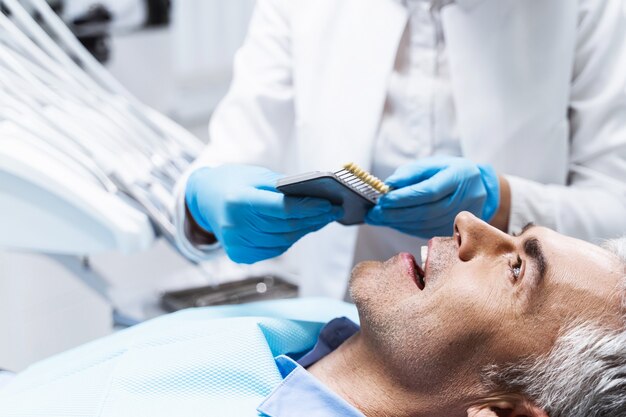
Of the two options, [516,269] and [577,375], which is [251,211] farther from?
[577,375]

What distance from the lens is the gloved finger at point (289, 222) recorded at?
1.30 m

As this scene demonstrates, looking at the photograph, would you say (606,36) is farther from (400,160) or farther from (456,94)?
(400,160)

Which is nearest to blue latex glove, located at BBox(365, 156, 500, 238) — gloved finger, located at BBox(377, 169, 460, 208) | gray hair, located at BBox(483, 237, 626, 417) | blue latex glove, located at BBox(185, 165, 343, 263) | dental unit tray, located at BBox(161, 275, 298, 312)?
gloved finger, located at BBox(377, 169, 460, 208)

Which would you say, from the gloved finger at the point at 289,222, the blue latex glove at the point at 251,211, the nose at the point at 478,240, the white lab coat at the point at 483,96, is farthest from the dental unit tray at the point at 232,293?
the nose at the point at 478,240

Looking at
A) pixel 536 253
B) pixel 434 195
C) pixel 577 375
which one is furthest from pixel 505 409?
pixel 434 195

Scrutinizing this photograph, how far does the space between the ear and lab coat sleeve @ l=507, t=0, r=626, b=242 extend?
1.49 feet

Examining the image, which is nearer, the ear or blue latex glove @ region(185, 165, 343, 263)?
the ear

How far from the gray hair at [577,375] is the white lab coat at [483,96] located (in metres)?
0.42

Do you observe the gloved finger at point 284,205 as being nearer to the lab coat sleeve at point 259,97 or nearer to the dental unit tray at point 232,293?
the lab coat sleeve at point 259,97

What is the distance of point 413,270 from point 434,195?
0.55 ft

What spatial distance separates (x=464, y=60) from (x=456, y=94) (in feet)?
0.22

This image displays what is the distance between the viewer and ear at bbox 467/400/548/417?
1.09m

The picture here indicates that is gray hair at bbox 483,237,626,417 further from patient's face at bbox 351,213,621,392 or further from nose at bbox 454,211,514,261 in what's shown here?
nose at bbox 454,211,514,261

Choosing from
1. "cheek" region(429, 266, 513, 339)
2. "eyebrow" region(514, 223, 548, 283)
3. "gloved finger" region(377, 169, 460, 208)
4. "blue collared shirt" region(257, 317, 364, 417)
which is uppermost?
"gloved finger" region(377, 169, 460, 208)
